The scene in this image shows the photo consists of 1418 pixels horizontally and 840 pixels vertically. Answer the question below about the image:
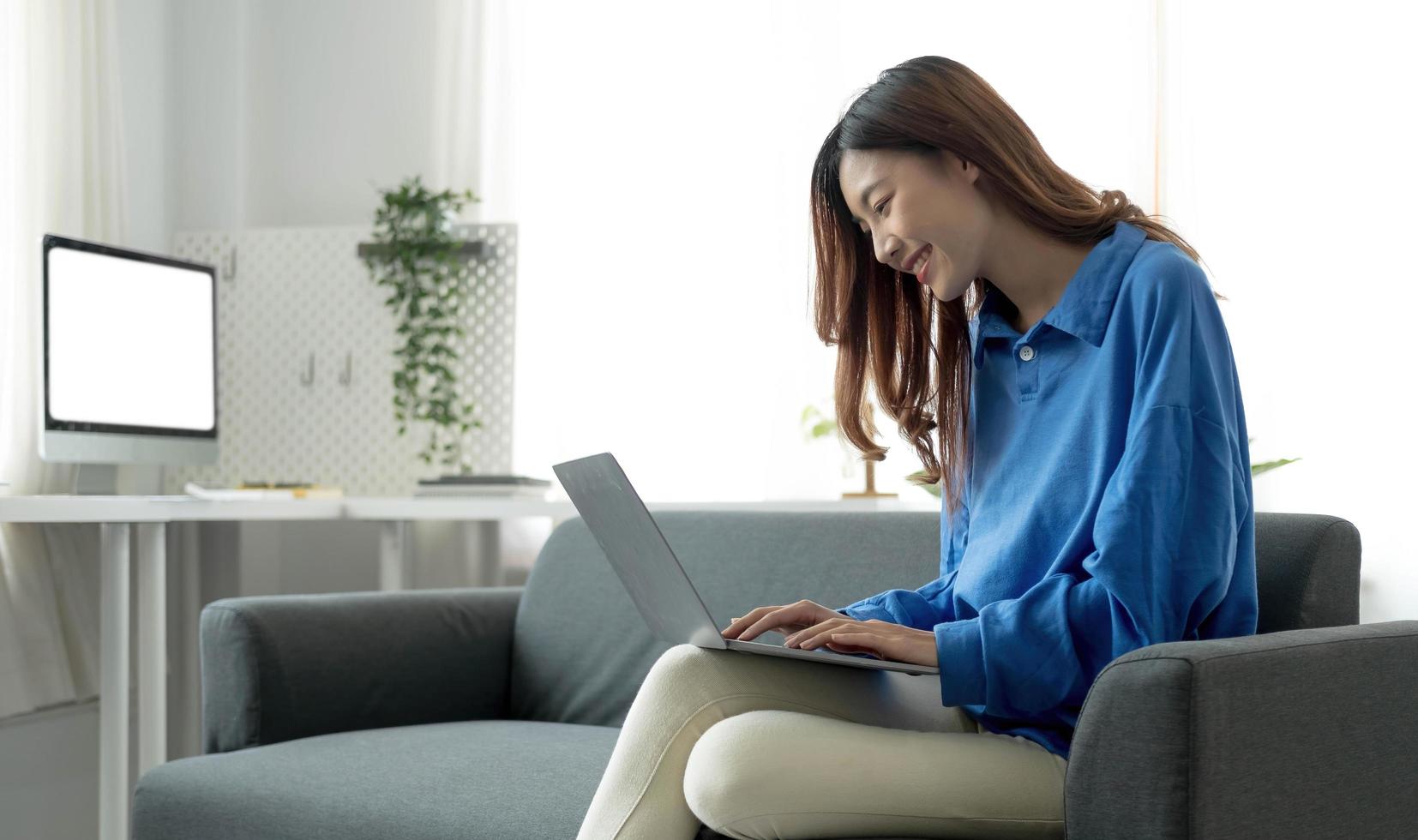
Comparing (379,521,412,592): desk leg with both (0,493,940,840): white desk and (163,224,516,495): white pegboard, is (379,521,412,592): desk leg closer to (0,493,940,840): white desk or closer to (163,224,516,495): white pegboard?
(0,493,940,840): white desk

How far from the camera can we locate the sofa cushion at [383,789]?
1499 mm

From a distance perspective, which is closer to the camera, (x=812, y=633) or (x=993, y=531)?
(x=812, y=633)

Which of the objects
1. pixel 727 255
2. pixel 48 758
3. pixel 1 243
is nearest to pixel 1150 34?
pixel 727 255

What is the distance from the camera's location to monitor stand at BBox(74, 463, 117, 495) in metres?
2.63

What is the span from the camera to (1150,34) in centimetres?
286

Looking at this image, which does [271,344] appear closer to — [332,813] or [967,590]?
[332,813]

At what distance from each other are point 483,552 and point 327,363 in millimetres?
617

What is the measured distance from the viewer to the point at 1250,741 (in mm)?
1029

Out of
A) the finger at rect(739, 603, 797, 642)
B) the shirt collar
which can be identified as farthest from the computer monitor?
the shirt collar


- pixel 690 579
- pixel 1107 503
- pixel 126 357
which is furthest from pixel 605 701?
pixel 126 357

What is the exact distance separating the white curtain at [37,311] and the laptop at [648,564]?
202 centimetres

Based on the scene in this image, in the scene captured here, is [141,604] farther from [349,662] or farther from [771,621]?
[771,621]

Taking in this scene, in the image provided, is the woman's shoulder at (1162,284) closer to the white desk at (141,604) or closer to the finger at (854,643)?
the finger at (854,643)

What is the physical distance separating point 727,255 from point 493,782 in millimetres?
1845
